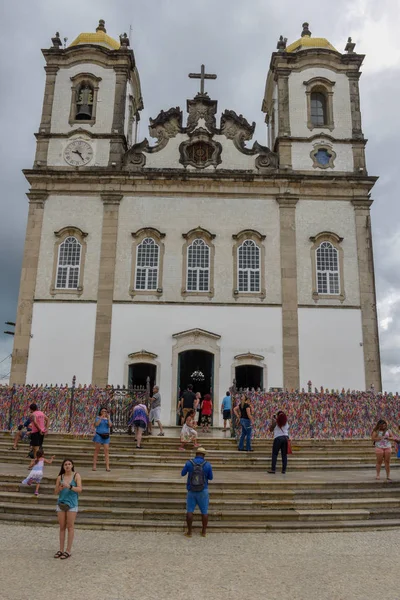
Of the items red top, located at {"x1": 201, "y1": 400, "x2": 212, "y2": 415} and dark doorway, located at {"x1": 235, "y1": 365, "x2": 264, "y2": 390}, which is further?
dark doorway, located at {"x1": 235, "y1": 365, "x2": 264, "y2": 390}

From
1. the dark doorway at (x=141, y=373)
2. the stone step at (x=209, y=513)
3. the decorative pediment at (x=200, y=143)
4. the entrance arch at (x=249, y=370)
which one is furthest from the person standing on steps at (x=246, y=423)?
the decorative pediment at (x=200, y=143)

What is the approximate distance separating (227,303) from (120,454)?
8875mm

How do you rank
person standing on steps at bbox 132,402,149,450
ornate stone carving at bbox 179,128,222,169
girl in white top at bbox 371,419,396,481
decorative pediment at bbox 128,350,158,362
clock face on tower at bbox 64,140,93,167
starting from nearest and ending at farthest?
1. girl in white top at bbox 371,419,396,481
2. person standing on steps at bbox 132,402,149,450
3. decorative pediment at bbox 128,350,158,362
4. ornate stone carving at bbox 179,128,222,169
5. clock face on tower at bbox 64,140,93,167

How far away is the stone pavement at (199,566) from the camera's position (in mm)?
5258

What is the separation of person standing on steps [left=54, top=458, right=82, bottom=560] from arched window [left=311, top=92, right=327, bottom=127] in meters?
20.2

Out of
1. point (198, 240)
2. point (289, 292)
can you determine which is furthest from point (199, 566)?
point (198, 240)

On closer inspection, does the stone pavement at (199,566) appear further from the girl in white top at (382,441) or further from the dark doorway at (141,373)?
the dark doorway at (141,373)

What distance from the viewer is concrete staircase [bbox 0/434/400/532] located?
806 centimetres

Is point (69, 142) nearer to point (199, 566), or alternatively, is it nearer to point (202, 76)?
point (202, 76)

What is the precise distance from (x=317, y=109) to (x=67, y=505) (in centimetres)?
2140

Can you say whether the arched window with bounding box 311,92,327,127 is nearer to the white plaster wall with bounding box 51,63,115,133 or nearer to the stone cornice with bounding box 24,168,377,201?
the stone cornice with bounding box 24,168,377,201

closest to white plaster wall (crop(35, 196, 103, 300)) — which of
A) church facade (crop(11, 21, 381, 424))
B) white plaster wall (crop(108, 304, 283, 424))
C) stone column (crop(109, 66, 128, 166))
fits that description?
church facade (crop(11, 21, 381, 424))

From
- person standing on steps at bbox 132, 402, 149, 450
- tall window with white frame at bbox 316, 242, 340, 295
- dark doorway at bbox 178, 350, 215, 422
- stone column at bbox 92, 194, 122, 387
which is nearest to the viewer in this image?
person standing on steps at bbox 132, 402, 149, 450

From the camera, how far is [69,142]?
21.8 m
